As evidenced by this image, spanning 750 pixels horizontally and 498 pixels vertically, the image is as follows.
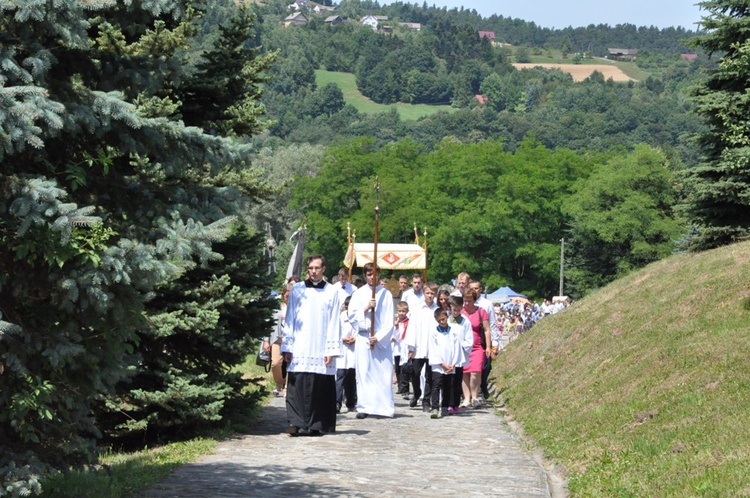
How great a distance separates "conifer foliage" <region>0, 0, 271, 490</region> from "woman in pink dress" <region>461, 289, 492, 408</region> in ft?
35.4

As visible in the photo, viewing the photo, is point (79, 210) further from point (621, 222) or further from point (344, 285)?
point (621, 222)

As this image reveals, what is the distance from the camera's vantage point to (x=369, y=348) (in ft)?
61.1

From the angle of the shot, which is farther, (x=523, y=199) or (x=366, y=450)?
(x=523, y=199)

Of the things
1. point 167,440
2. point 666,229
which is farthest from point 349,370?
point 666,229

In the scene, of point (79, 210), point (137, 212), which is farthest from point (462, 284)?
point (79, 210)

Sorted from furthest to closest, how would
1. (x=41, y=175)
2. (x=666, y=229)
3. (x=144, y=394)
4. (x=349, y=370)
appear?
(x=666, y=229), (x=349, y=370), (x=144, y=394), (x=41, y=175)

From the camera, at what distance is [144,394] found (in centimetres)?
1343

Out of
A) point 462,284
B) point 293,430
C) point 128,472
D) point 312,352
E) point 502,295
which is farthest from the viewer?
point 502,295

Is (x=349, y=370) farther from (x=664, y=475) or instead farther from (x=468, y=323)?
(x=664, y=475)

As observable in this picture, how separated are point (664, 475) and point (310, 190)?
274ft

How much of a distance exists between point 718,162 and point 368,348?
1021 centimetres

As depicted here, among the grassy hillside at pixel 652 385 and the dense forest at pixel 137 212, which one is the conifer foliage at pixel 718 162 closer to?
the dense forest at pixel 137 212

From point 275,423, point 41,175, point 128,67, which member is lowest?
point 275,423

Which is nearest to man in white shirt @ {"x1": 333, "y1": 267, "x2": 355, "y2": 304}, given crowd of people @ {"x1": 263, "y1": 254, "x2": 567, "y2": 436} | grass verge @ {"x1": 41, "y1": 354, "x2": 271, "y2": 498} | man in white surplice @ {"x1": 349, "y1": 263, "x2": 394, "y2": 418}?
crowd of people @ {"x1": 263, "y1": 254, "x2": 567, "y2": 436}
